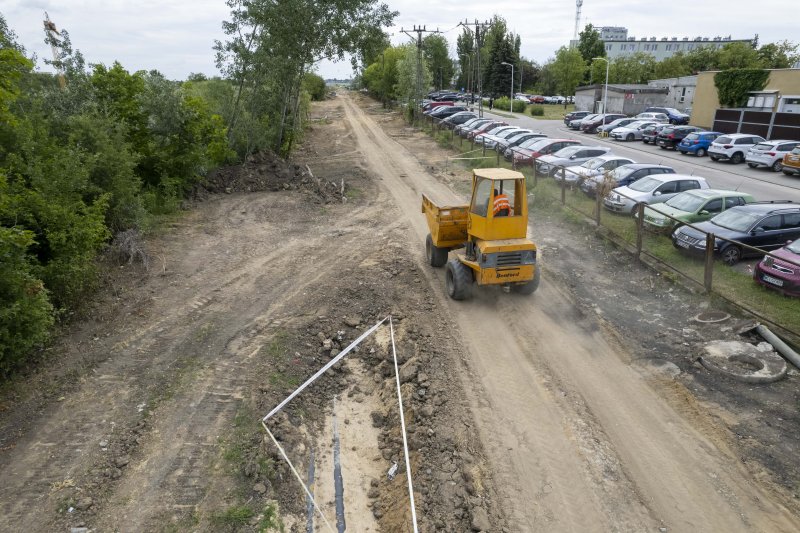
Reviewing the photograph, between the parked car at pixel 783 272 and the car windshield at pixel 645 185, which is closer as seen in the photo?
the parked car at pixel 783 272

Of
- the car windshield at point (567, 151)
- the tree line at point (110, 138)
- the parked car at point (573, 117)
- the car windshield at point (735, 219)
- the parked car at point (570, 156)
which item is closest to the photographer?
the tree line at point (110, 138)

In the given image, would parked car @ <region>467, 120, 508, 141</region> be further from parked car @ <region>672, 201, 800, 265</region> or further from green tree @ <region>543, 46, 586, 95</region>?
green tree @ <region>543, 46, 586, 95</region>

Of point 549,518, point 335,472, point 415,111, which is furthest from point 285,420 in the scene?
point 415,111

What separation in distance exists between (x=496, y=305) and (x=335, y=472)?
537cm

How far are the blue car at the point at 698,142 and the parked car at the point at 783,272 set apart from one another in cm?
2254

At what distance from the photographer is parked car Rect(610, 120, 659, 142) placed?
1492 inches

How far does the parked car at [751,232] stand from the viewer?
12.8 m

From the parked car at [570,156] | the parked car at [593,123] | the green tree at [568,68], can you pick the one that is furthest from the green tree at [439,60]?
the parked car at [570,156]

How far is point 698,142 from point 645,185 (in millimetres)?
16765

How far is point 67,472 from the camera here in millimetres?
6480

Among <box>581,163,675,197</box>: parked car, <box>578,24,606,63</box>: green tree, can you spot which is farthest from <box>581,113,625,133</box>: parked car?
<box>578,24,606,63</box>: green tree

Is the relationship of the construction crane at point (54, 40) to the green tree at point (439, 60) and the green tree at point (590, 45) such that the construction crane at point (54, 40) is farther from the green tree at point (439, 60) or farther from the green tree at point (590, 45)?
the green tree at point (590, 45)

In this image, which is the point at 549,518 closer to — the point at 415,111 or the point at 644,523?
the point at 644,523

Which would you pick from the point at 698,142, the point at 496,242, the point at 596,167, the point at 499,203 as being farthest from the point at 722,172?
the point at 496,242
